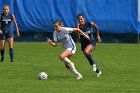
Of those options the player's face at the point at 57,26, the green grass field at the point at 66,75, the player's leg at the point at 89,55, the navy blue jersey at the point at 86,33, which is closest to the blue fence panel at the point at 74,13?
the green grass field at the point at 66,75

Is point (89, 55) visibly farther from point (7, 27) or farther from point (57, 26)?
point (7, 27)

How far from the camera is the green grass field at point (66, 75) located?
42.2 feet

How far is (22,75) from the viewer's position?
15.7m

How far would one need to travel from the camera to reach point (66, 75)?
52.3 feet

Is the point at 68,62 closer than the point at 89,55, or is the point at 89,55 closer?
the point at 68,62

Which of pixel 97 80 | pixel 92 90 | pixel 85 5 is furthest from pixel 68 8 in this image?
pixel 92 90

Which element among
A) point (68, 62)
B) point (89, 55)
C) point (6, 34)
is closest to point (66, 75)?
point (89, 55)

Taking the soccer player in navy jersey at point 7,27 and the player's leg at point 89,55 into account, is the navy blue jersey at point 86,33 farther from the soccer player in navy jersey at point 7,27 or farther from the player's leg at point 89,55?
the soccer player in navy jersey at point 7,27

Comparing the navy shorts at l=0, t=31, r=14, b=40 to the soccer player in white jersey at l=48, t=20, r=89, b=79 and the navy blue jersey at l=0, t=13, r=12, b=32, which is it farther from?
the soccer player in white jersey at l=48, t=20, r=89, b=79

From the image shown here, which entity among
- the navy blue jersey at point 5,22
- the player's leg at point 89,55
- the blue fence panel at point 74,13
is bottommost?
the blue fence panel at point 74,13

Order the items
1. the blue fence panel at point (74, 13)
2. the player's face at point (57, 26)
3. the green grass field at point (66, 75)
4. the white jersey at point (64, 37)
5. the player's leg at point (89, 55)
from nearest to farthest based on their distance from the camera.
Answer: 1. the green grass field at point (66, 75)
2. the player's face at point (57, 26)
3. the white jersey at point (64, 37)
4. the player's leg at point (89, 55)
5. the blue fence panel at point (74, 13)

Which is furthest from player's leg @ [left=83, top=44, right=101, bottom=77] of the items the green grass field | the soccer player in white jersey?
the soccer player in white jersey

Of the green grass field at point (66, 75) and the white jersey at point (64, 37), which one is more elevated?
the white jersey at point (64, 37)

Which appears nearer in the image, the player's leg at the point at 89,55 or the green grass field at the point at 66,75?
the green grass field at the point at 66,75
